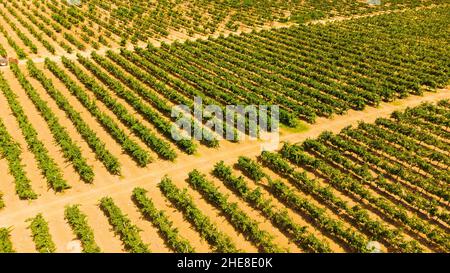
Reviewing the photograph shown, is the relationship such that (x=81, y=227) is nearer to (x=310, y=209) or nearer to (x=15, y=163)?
(x=15, y=163)

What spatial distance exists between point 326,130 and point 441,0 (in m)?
77.0

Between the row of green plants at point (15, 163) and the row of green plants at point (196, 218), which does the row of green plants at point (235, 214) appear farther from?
the row of green plants at point (15, 163)

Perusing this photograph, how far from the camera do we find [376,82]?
157 ft

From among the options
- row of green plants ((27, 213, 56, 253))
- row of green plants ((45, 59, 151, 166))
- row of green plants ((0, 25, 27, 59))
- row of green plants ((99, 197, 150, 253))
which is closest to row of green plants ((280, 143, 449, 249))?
row of green plants ((45, 59, 151, 166))

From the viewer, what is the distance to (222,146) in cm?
3578

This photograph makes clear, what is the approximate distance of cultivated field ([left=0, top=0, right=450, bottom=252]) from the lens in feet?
87.0

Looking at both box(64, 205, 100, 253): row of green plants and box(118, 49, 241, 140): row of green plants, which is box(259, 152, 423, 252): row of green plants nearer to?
box(118, 49, 241, 140): row of green plants

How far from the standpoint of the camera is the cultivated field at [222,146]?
2652 centimetres

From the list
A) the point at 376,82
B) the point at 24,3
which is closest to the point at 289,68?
the point at 376,82

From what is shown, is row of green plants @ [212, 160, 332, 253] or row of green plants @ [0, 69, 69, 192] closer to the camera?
row of green plants @ [212, 160, 332, 253]

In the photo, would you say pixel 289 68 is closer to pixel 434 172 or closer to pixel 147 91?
pixel 147 91

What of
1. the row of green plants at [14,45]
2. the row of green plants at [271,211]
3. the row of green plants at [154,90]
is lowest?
the row of green plants at [271,211]

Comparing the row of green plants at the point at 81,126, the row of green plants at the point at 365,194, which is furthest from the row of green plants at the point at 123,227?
the row of green plants at the point at 365,194

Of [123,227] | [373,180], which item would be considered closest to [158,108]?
[123,227]
